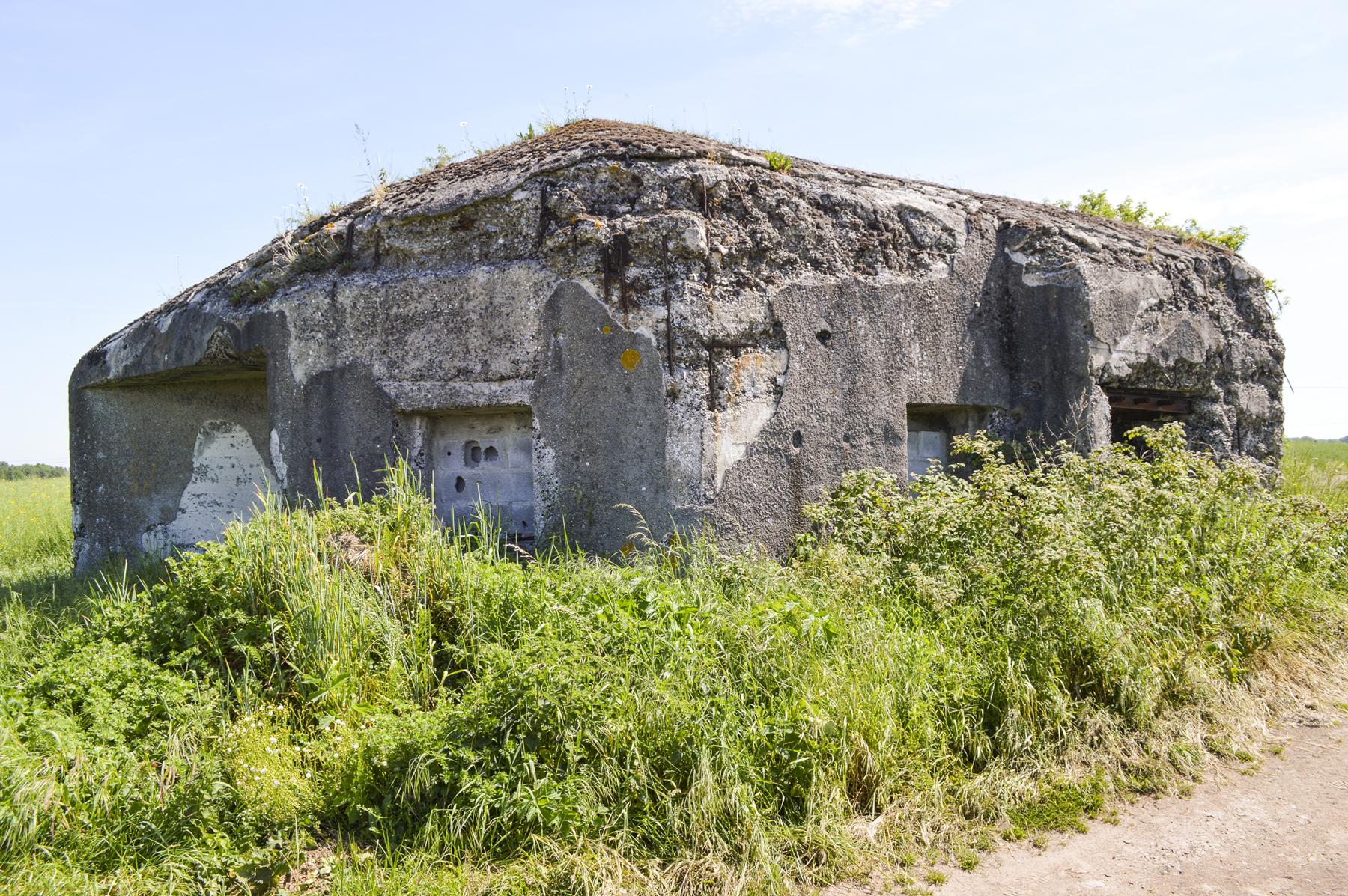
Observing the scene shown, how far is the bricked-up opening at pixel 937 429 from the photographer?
6383 millimetres

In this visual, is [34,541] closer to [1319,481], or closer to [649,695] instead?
[649,695]

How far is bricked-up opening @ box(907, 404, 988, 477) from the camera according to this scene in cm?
638

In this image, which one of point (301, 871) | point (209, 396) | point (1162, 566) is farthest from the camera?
point (209, 396)

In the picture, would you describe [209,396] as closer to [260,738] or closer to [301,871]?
[260,738]

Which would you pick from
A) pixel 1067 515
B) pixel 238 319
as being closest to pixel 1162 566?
pixel 1067 515

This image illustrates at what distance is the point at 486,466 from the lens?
226 inches

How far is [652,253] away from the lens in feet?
16.7

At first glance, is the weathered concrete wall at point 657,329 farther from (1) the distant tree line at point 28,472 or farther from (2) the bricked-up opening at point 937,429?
(1) the distant tree line at point 28,472

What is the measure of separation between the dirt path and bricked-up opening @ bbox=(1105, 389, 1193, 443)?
3.52 m

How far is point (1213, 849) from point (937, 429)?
358cm

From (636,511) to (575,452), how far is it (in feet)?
1.58

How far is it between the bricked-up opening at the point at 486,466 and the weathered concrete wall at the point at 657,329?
105 mm

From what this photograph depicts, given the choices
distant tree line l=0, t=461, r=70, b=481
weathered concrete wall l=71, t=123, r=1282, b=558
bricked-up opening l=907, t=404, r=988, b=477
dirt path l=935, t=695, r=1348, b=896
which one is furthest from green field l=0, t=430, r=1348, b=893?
distant tree line l=0, t=461, r=70, b=481

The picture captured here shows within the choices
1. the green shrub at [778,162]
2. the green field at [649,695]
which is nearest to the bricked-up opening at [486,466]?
the green field at [649,695]
